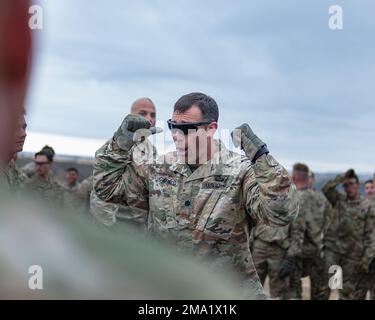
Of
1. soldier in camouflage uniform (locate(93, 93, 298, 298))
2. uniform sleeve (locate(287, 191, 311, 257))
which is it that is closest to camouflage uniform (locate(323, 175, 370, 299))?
uniform sleeve (locate(287, 191, 311, 257))

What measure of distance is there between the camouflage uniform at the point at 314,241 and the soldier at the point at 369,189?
0.52m

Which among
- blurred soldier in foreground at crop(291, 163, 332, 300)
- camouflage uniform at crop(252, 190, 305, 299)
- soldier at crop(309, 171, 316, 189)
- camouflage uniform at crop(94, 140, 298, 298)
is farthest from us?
soldier at crop(309, 171, 316, 189)

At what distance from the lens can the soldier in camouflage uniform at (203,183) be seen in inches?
102

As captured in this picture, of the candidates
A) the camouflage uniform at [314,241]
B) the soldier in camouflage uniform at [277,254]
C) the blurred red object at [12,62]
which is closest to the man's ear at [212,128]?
the blurred red object at [12,62]

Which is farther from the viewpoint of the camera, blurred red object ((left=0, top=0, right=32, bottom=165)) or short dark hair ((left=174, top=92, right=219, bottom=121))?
short dark hair ((left=174, top=92, right=219, bottom=121))

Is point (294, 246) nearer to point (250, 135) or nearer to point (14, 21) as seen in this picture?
point (250, 135)

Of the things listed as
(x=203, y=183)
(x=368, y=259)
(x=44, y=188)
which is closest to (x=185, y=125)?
(x=203, y=183)

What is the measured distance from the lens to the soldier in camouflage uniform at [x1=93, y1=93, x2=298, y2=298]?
2.60 meters

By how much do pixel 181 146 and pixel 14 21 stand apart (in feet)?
7.04

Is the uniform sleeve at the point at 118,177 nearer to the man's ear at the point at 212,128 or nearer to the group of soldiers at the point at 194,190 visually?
the group of soldiers at the point at 194,190

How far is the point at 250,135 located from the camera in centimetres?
255

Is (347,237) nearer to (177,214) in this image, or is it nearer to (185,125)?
(177,214)

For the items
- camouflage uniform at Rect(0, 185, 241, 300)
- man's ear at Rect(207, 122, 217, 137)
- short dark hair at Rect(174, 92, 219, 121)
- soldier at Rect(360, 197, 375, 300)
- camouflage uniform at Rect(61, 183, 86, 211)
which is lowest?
soldier at Rect(360, 197, 375, 300)

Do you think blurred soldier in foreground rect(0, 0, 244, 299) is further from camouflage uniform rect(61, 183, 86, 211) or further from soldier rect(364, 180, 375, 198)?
soldier rect(364, 180, 375, 198)
